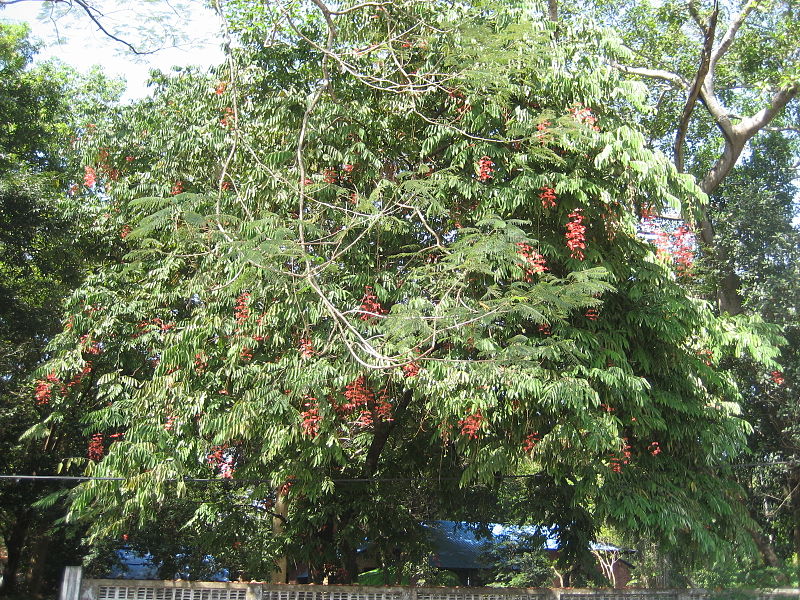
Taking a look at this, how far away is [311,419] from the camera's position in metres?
6.14

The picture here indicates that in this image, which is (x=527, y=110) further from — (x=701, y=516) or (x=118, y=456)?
(x=118, y=456)

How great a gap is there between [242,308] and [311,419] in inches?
49.5

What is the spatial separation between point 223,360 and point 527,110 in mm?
3637

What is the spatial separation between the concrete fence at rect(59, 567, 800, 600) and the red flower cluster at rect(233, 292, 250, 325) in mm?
2213

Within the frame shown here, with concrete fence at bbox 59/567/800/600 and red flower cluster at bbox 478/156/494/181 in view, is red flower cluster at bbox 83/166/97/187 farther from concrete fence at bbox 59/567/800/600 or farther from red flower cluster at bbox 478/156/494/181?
red flower cluster at bbox 478/156/494/181

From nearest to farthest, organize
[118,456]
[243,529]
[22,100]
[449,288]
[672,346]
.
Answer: [449,288]
[118,456]
[672,346]
[243,529]
[22,100]

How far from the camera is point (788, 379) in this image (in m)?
9.47

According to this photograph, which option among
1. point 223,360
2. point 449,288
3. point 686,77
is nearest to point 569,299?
point 449,288

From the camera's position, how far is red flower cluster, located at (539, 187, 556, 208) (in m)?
6.39

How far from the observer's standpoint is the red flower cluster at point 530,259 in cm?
585

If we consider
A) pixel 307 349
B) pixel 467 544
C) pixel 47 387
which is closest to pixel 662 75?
pixel 307 349

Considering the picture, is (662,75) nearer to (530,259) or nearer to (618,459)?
(530,259)

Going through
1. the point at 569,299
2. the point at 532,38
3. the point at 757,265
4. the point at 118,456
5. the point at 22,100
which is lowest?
the point at 118,456

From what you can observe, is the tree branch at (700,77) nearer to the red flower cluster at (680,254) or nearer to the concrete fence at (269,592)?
the red flower cluster at (680,254)
